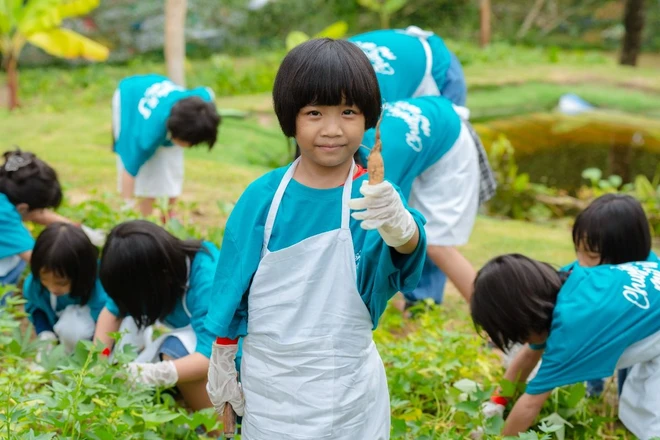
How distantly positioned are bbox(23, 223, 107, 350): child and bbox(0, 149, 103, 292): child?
0.29 meters

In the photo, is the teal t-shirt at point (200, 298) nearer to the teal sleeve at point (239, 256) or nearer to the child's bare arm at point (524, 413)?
the teal sleeve at point (239, 256)

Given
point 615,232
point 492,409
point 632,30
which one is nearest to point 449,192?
point 615,232

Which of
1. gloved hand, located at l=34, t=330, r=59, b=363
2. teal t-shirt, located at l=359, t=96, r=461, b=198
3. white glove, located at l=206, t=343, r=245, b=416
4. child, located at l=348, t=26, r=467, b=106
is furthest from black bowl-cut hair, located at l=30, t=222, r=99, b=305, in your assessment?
child, located at l=348, t=26, r=467, b=106

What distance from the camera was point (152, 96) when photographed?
4359 millimetres

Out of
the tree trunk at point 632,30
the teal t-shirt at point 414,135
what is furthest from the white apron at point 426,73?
the tree trunk at point 632,30

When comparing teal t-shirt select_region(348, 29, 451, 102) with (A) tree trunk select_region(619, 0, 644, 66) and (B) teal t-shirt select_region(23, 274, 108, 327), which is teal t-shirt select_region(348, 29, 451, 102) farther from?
(A) tree trunk select_region(619, 0, 644, 66)

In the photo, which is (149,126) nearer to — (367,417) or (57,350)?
(57,350)

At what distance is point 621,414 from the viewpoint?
267 centimetres

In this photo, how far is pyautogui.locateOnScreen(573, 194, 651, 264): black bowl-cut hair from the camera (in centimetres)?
290

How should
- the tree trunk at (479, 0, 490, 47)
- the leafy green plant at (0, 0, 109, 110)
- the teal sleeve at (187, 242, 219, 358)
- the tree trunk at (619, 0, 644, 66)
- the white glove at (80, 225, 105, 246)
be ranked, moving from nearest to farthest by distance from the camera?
the teal sleeve at (187, 242, 219, 358), the white glove at (80, 225, 105, 246), the leafy green plant at (0, 0, 109, 110), the tree trunk at (619, 0, 644, 66), the tree trunk at (479, 0, 490, 47)

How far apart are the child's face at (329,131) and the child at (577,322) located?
1.00 metres

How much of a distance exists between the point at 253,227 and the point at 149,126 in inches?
106

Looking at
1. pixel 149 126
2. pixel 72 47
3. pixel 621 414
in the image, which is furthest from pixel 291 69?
pixel 72 47

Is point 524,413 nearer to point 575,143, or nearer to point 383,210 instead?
point 383,210
